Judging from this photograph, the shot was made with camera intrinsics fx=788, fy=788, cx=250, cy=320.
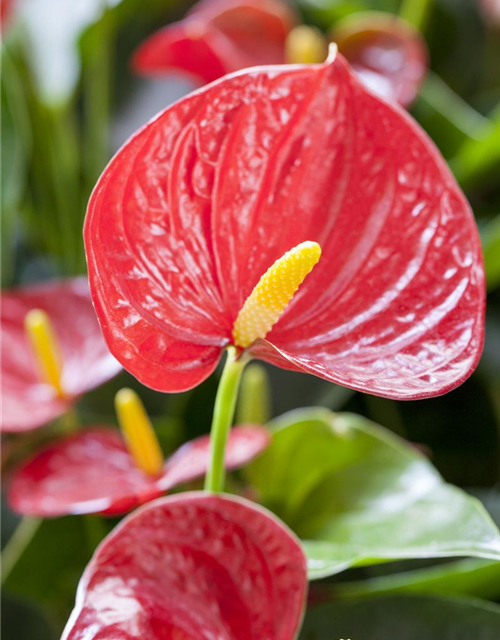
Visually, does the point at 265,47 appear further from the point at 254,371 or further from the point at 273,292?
the point at 273,292

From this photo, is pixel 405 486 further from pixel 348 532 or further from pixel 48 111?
pixel 48 111

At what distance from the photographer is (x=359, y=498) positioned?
1.68 feet

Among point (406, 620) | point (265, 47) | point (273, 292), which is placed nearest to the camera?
point (273, 292)

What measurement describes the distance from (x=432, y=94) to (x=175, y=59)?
0.31 metres

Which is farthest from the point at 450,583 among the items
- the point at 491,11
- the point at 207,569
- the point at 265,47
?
the point at 491,11

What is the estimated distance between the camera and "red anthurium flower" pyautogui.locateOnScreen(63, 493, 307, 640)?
0.37 meters

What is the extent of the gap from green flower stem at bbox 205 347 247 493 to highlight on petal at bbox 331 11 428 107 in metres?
0.45

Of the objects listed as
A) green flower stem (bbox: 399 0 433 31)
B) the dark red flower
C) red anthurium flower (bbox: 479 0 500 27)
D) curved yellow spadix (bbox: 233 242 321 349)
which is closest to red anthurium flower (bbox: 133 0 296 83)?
the dark red flower

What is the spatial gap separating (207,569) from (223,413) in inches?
3.2

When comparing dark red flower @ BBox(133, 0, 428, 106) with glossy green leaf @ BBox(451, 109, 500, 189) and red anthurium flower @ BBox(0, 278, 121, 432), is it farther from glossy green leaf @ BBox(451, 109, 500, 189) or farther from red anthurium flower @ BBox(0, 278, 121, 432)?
red anthurium flower @ BBox(0, 278, 121, 432)

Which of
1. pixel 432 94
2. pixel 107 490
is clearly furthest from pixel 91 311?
pixel 432 94

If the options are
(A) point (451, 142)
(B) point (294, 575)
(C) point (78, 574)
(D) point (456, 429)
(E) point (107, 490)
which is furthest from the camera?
(A) point (451, 142)

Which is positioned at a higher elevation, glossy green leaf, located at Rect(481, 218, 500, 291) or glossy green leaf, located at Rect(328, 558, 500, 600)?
glossy green leaf, located at Rect(481, 218, 500, 291)

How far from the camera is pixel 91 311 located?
24.0 inches
